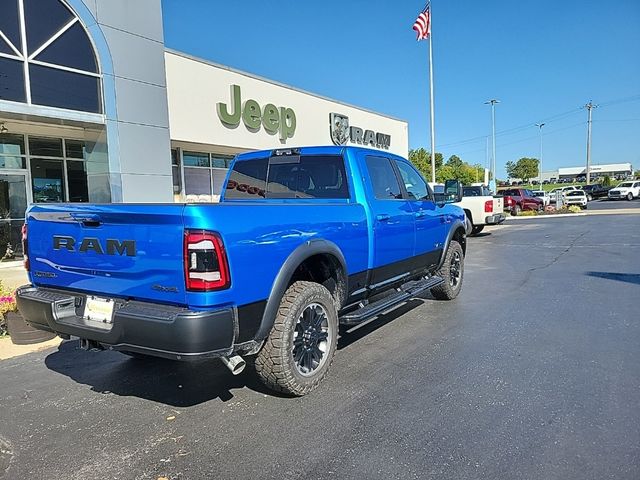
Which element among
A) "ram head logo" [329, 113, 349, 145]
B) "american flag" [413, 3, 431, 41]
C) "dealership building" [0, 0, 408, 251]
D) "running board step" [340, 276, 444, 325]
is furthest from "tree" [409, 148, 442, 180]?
"running board step" [340, 276, 444, 325]

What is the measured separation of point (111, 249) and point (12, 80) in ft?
28.8

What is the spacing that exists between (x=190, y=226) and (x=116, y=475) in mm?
1498

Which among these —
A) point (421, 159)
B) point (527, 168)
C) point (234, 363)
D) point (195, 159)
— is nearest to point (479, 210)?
point (195, 159)

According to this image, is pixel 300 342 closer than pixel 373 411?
No

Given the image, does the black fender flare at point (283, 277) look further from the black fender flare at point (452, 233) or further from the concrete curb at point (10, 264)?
the concrete curb at point (10, 264)

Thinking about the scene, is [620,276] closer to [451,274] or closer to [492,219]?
[451,274]

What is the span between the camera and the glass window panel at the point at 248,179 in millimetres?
5270

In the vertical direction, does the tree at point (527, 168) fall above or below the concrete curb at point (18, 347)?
above


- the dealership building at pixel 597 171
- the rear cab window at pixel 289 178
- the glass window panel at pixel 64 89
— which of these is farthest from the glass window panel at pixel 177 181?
the dealership building at pixel 597 171

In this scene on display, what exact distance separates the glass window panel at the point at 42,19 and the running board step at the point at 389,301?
31.2 feet

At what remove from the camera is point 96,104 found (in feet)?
36.3

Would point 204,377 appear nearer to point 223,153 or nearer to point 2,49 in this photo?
point 2,49

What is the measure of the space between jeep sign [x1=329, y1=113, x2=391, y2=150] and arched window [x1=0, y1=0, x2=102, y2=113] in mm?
11301

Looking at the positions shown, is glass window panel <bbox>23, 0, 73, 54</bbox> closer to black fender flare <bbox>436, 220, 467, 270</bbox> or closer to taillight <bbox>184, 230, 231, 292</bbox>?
black fender flare <bbox>436, 220, 467, 270</bbox>
